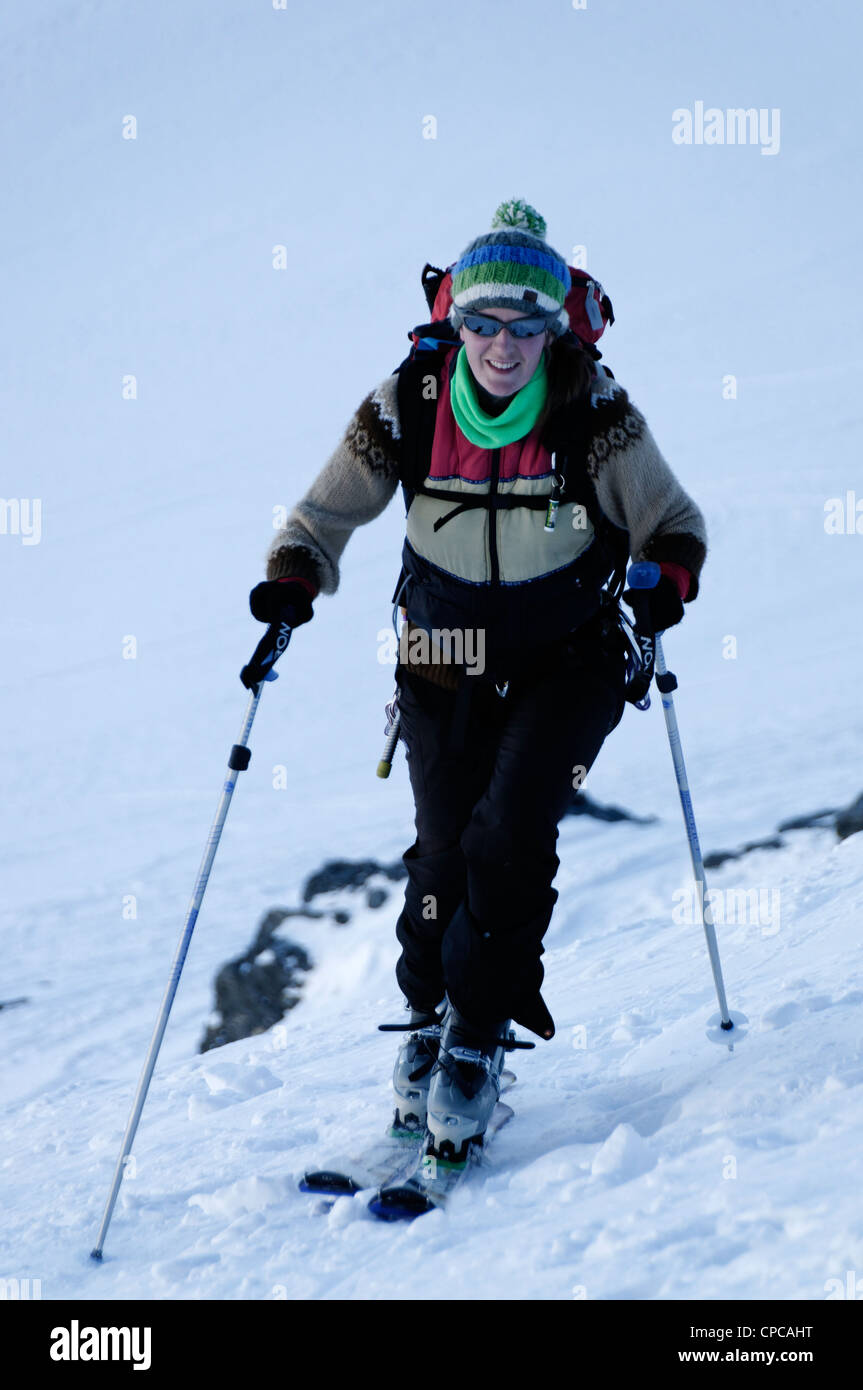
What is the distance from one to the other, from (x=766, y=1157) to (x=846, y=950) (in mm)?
1852

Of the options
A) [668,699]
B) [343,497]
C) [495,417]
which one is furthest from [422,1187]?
[495,417]

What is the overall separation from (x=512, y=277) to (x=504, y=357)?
0.81 ft

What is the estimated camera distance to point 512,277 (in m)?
3.37

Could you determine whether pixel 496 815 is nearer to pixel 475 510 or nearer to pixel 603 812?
pixel 475 510

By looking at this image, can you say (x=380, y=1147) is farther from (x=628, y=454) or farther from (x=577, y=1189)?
(x=628, y=454)

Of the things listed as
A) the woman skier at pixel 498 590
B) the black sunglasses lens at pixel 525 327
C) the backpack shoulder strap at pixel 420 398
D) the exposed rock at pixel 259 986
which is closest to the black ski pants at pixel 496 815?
the woman skier at pixel 498 590

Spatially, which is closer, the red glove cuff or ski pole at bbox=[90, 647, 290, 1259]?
ski pole at bbox=[90, 647, 290, 1259]

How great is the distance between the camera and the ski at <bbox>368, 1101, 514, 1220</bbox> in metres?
3.22

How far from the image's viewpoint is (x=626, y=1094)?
3.82 meters

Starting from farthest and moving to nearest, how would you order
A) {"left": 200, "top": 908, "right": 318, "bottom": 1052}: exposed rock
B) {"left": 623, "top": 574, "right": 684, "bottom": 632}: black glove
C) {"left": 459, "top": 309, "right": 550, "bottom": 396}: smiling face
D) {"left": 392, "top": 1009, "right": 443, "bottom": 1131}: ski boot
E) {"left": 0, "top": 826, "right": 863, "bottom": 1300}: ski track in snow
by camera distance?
{"left": 200, "top": 908, "right": 318, "bottom": 1052}: exposed rock, {"left": 392, "top": 1009, "right": 443, "bottom": 1131}: ski boot, {"left": 623, "top": 574, "right": 684, "bottom": 632}: black glove, {"left": 459, "top": 309, "right": 550, "bottom": 396}: smiling face, {"left": 0, "top": 826, "right": 863, "bottom": 1300}: ski track in snow

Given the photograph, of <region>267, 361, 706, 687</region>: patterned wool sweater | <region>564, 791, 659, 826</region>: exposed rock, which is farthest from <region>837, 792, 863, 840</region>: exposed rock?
<region>267, 361, 706, 687</region>: patterned wool sweater

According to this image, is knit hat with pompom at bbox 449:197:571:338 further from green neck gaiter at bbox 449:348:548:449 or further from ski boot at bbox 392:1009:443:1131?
ski boot at bbox 392:1009:443:1131

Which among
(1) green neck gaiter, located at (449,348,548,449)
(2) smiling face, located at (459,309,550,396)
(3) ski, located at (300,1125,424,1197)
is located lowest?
(3) ski, located at (300,1125,424,1197)
